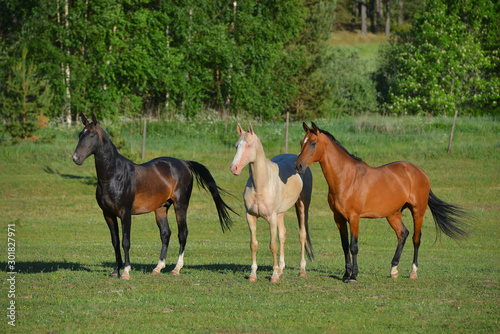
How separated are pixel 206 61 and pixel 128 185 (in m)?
27.3

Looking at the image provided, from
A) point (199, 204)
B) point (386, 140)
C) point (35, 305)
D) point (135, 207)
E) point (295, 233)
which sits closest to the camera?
point (35, 305)

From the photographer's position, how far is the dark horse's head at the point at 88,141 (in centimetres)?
952

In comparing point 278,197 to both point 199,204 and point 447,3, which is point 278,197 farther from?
point 447,3

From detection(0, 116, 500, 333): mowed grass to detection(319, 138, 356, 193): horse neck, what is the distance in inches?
66.0

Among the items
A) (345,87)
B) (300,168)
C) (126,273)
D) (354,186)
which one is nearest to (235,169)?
(300,168)

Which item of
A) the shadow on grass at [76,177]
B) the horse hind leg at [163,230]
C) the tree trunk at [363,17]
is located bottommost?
the shadow on grass at [76,177]

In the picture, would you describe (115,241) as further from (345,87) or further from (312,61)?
(345,87)

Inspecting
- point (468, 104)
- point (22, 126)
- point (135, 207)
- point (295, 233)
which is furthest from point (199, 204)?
point (468, 104)

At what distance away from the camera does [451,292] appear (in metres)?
9.02

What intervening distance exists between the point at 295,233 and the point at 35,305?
11250 millimetres

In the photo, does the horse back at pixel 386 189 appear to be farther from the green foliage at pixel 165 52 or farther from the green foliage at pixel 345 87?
the green foliage at pixel 345 87

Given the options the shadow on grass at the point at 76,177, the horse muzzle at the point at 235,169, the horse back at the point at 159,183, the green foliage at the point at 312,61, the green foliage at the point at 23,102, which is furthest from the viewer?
the green foliage at the point at 312,61

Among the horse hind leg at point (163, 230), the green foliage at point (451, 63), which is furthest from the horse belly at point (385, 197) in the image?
the green foliage at point (451, 63)

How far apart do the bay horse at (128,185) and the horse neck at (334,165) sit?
115 inches
